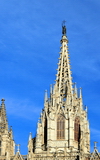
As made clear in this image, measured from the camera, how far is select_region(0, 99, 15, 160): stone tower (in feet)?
273

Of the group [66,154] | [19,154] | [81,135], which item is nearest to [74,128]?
[81,135]

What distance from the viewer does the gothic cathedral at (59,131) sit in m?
81.9

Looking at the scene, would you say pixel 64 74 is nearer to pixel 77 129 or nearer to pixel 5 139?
pixel 77 129

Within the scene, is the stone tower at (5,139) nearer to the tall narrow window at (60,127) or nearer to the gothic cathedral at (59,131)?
the gothic cathedral at (59,131)

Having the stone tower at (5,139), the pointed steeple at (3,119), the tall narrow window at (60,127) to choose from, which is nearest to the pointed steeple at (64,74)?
the tall narrow window at (60,127)

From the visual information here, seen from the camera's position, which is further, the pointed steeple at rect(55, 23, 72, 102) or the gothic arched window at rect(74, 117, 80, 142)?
the pointed steeple at rect(55, 23, 72, 102)

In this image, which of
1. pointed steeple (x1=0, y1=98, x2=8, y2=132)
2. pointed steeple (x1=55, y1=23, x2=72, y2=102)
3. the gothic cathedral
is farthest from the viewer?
pointed steeple (x1=55, y1=23, x2=72, y2=102)

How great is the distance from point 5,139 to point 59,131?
1126cm

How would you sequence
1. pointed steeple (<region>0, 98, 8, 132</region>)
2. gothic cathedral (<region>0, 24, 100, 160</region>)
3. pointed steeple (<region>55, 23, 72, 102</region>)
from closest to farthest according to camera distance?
1. gothic cathedral (<region>0, 24, 100, 160</region>)
2. pointed steeple (<region>0, 98, 8, 132</region>)
3. pointed steeple (<region>55, 23, 72, 102</region>)

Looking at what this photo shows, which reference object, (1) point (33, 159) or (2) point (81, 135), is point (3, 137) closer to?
(1) point (33, 159)

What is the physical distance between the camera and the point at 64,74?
9619cm

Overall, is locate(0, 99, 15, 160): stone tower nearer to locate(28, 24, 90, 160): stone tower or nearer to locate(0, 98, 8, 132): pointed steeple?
locate(0, 98, 8, 132): pointed steeple

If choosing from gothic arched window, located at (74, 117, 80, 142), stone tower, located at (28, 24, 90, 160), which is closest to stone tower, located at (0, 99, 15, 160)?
stone tower, located at (28, 24, 90, 160)

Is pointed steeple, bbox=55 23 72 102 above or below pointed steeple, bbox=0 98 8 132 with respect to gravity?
above
